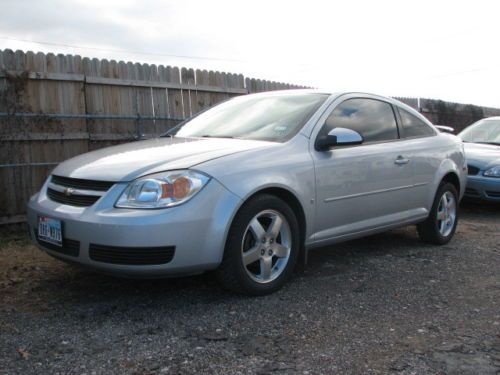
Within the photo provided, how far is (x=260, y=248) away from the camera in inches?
150

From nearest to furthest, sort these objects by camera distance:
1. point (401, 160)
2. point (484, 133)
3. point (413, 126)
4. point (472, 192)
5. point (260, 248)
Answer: point (260, 248), point (401, 160), point (413, 126), point (472, 192), point (484, 133)

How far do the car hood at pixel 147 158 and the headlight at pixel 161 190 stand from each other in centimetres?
7

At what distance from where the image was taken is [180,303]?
3.74 metres

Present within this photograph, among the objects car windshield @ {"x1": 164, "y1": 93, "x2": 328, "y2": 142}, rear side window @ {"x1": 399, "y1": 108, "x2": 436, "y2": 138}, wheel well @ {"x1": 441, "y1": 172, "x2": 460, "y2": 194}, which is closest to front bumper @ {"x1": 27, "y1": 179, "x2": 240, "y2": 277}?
car windshield @ {"x1": 164, "y1": 93, "x2": 328, "y2": 142}

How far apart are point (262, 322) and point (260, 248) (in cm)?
59

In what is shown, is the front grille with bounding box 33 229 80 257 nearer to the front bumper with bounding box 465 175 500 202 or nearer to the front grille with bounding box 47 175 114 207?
the front grille with bounding box 47 175 114 207

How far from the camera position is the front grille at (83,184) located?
3.53 meters

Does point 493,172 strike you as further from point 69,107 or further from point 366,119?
point 69,107

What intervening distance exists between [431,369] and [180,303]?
1.70m

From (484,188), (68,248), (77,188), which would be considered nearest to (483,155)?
(484,188)

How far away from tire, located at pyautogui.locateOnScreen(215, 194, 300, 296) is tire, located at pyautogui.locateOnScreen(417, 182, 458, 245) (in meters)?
2.18

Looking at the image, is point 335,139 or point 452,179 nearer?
point 335,139

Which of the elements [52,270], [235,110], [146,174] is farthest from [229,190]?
[52,270]

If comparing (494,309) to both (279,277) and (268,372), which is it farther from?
(268,372)
